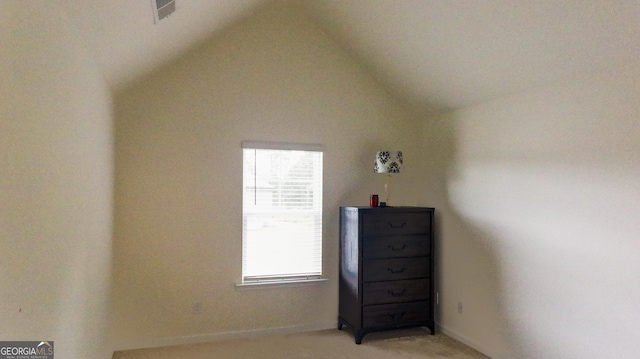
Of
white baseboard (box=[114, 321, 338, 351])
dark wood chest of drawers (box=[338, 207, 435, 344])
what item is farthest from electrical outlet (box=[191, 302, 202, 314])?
dark wood chest of drawers (box=[338, 207, 435, 344])

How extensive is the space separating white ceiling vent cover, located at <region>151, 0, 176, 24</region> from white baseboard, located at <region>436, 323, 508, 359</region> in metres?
3.57

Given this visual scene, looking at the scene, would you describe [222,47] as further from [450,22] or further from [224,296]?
[224,296]

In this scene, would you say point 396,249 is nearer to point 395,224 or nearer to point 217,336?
point 395,224

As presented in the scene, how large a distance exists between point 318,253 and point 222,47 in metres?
2.23

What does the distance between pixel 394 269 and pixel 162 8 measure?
287 centimetres

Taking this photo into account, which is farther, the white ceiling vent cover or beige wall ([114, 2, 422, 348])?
beige wall ([114, 2, 422, 348])

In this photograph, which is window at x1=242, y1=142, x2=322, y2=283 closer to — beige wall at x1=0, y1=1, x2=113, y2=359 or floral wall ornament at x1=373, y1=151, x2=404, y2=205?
floral wall ornament at x1=373, y1=151, x2=404, y2=205

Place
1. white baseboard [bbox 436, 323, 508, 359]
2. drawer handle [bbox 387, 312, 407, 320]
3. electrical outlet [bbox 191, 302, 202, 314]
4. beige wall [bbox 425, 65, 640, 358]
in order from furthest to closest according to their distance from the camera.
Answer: drawer handle [bbox 387, 312, 407, 320], electrical outlet [bbox 191, 302, 202, 314], white baseboard [bbox 436, 323, 508, 359], beige wall [bbox 425, 65, 640, 358]

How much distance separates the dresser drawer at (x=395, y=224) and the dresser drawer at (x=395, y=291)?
0.47 metres

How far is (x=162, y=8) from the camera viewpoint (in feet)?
7.82

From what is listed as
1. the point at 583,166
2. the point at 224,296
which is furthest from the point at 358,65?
the point at 224,296

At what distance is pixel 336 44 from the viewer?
166 inches

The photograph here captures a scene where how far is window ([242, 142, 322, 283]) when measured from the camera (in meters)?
3.87

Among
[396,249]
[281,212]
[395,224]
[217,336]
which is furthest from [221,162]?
[396,249]
